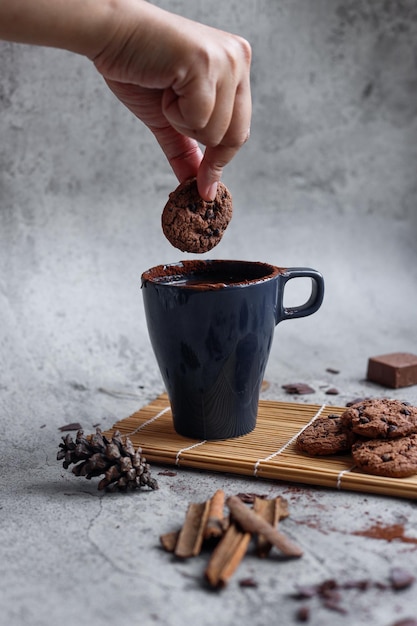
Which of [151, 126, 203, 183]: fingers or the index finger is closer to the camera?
the index finger

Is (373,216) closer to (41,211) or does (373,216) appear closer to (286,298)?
(286,298)

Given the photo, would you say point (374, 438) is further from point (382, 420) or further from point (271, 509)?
point (271, 509)

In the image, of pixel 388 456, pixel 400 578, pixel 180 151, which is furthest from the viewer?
pixel 180 151

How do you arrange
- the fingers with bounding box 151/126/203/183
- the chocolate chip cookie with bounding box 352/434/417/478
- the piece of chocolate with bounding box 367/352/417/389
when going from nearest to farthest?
the chocolate chip cookie with bounding box 352/434/417/478 → the fingers with bounding box 151/126/203/183 → the piece of chocolate with bounding box 367/352/417/389

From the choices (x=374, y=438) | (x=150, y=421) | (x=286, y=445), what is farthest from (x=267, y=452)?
(x=150, y=421)

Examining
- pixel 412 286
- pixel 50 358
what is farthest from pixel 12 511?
pixel 412 286

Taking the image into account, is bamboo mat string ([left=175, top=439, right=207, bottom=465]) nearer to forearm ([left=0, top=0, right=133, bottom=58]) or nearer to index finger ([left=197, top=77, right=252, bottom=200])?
index finger ([left=197, top=77, right=252, bottom=200])

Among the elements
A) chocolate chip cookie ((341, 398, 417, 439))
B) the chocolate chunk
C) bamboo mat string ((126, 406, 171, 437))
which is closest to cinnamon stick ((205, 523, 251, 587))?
the chocolate chunk
